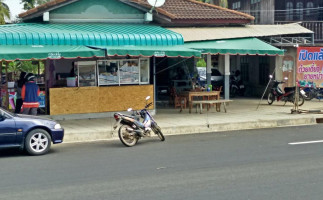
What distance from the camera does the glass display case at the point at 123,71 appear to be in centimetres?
1755

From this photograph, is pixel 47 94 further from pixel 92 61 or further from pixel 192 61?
pixel 192 61

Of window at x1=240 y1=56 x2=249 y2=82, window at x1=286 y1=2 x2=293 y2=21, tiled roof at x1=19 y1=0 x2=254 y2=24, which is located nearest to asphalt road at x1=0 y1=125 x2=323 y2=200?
tiled roof at x1=19 y1=0 x2=254 y2=24

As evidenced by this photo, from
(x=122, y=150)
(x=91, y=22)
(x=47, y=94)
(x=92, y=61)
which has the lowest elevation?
(x=122, y=150)

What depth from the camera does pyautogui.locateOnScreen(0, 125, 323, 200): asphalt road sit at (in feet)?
25.3

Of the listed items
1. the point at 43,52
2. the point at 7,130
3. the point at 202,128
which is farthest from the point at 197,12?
the point at 7,130

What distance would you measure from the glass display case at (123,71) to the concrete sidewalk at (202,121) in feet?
4.60

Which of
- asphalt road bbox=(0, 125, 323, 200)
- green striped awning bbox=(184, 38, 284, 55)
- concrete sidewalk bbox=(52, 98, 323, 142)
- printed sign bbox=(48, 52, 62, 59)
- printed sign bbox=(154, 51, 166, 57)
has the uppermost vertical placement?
green striped awning bbox=(184, 38, 284, 55)

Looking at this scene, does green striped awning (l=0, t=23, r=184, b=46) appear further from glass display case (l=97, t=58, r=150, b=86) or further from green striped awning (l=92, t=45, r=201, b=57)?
glass display case (l=97, t=58, r=150, b=86)

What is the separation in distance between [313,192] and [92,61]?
1117cm

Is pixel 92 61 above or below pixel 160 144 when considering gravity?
above

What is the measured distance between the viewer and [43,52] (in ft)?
47.9

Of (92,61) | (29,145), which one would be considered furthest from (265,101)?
(29,145)

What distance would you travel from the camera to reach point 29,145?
11.1m

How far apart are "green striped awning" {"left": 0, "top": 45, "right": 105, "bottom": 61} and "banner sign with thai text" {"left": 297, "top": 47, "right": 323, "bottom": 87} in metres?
10.7
